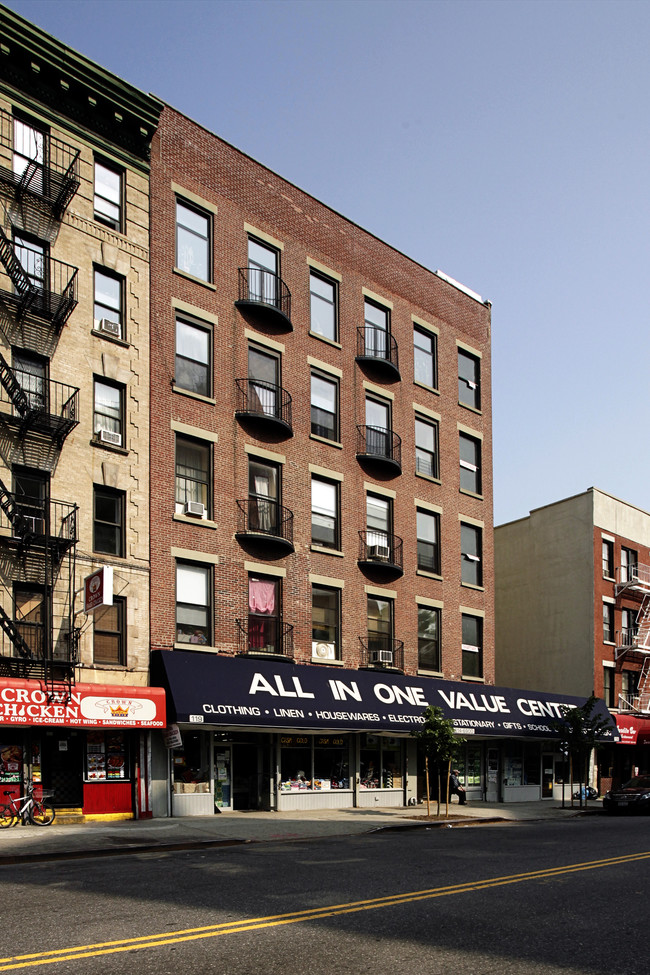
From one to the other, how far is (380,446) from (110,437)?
39.4ft

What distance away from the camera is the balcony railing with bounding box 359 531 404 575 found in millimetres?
32812

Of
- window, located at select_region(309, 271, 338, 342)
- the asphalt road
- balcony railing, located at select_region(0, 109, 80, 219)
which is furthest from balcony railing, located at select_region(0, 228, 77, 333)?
the asphalt road

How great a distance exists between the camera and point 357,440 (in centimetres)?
3356

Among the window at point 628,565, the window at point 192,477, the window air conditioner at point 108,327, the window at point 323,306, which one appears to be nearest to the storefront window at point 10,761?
the window at point 192,477

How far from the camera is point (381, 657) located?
32312mm

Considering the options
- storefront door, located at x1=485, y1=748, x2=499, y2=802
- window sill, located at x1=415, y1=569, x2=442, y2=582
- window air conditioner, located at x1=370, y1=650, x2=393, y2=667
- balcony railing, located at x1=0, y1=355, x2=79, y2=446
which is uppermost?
balcony railing, located at x1=0, y1=355, x2=79, y2=446

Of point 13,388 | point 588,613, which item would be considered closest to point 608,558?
point 588,613

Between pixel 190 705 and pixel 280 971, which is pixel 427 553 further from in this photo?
pixel 280 971

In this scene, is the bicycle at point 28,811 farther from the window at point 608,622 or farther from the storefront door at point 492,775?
the window at point 608,622

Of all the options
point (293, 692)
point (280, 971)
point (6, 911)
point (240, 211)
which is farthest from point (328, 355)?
point (280, 971)

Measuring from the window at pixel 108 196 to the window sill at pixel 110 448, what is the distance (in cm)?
A: 636

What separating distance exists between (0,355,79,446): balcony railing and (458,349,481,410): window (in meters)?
19.2

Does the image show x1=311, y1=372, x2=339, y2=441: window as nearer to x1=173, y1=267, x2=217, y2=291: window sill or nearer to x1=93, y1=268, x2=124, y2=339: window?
x1=173, y1=267, x2=217, y2=291: window sill

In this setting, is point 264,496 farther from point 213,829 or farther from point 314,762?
point 213,829
